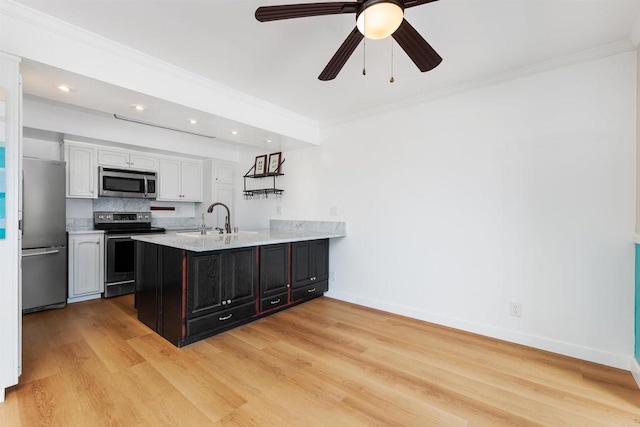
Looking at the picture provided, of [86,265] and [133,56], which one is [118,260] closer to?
[86,265]

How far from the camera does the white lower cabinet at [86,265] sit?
12.0 ft

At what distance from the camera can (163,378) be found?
202cm

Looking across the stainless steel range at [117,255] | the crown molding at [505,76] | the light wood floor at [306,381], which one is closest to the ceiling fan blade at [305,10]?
the crown molding at [505,76]

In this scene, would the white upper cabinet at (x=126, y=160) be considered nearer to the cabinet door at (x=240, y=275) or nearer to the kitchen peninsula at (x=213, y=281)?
the kitchen peninsula at (x=213, y=281)

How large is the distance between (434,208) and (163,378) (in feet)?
9.33

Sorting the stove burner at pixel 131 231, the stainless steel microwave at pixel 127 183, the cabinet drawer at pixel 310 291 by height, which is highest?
the stainless steel microwave at pixel 127 183

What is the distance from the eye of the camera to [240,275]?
288 centimetres

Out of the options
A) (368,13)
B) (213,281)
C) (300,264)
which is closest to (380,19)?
(368,13)

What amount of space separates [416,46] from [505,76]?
1544mm

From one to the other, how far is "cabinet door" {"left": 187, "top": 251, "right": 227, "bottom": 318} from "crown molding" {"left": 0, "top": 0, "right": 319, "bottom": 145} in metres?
1.48

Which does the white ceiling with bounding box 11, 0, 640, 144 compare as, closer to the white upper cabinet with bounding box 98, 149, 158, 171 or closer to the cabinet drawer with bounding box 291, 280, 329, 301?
the white upper cabinet with bounding box 98, 149, 158, 171

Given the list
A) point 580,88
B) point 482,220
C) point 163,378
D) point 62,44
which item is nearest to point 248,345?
point 163,378

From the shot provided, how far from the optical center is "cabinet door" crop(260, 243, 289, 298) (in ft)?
10.3

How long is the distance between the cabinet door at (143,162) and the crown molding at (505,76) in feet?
10.6
